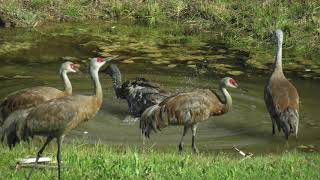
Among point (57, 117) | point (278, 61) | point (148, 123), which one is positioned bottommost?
point (148, 123)

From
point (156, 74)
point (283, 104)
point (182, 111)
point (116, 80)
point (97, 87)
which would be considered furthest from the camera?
point (156, 74)

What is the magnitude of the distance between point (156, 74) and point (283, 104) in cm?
434

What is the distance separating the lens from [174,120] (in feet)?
Answer: 34.9

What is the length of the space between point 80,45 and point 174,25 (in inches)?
147

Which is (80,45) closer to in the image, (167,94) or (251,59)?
(251,59)

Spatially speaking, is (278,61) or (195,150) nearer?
(195,150)

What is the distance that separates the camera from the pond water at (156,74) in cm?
1148

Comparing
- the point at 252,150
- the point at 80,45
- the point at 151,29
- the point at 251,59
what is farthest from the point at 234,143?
the point at 151,29

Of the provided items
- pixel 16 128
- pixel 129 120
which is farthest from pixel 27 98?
pixel 129 120

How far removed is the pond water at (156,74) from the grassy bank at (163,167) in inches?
77.7

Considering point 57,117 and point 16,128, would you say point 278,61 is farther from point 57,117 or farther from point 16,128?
point 16,128

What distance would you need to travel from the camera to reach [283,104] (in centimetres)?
1161

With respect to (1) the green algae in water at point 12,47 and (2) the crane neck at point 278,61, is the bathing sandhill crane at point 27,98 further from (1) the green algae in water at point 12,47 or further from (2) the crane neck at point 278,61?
(1) the green algae in water at point 12,47

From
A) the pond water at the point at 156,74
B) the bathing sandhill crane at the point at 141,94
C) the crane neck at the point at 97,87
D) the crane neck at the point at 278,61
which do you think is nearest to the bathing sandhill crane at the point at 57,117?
the crane neck at the point at 97,87
